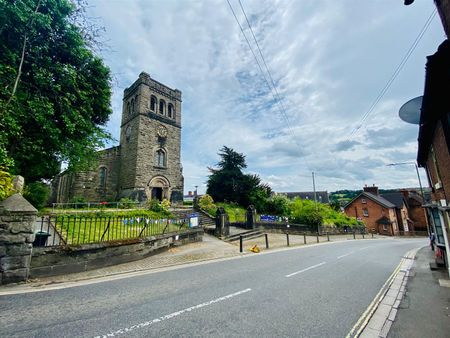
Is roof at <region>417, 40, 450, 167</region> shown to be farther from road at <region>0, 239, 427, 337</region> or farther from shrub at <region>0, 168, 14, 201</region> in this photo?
shrub at <region>0, 168, 14, 201</region>

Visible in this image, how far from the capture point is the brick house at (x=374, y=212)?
40.6 m

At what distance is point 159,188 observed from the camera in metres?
28.7

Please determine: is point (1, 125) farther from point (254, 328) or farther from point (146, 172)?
point (146, 172)

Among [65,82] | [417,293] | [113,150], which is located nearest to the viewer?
[417,293]

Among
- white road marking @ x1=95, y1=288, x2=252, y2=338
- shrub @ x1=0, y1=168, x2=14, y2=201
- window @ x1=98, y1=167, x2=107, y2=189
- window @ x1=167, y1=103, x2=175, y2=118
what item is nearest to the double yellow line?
white road marking @ x1=95, y1=288, x2=252, y2=338

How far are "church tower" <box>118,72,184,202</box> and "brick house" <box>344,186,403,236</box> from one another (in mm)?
38205

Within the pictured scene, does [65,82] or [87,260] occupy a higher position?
[65,82]

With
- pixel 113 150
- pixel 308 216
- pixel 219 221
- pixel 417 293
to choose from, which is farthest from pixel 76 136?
pixel 308 216

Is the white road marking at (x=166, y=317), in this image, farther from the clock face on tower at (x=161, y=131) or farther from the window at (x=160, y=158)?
the clock face on tower at (x=161, y=131)

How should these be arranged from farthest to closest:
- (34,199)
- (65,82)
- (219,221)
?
(219,221) < (34,199) < (65,82)

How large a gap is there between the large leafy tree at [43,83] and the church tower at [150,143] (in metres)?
14.1

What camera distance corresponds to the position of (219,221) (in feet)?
54.9

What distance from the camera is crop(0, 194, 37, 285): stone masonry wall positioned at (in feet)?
17.6

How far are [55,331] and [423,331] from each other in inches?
243
